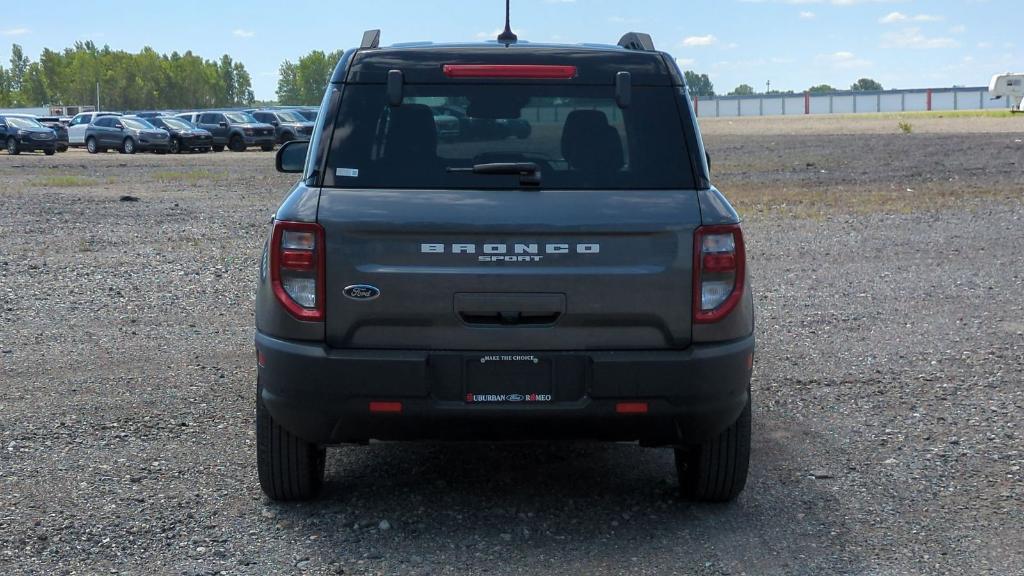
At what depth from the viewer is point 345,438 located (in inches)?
189

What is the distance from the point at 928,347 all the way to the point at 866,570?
4.39 metres

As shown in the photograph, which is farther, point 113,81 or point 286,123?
point 113,81

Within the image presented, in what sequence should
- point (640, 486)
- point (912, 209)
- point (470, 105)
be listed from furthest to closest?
point (912, 209) < point (640, 486) < point (470, 105)

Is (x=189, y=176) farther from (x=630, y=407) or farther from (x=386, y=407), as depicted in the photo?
(x=630, y=407)

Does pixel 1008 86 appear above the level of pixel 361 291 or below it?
above

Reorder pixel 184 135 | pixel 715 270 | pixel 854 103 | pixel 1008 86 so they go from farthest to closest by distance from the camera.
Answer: pixel 854 103
pixel 1008 86
pixel 184 135
pixel 715 270

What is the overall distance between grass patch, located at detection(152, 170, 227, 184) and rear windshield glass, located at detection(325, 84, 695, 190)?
23.6m

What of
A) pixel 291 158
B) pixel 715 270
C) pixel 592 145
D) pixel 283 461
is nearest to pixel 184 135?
pixel 291 158

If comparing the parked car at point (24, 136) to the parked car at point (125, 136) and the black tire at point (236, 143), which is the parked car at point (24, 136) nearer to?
the parked car at point (125, 136)

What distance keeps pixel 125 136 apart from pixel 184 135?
7.63 ft

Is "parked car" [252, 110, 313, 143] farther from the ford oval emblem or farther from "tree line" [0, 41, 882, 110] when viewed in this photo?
"tree line" [0, 41, 882, 110]

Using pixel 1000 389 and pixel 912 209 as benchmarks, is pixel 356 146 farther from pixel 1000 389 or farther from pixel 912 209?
pixel 912 209

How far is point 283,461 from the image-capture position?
5.16 meters

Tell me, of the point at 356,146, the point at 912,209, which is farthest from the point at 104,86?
the point at 356,146
